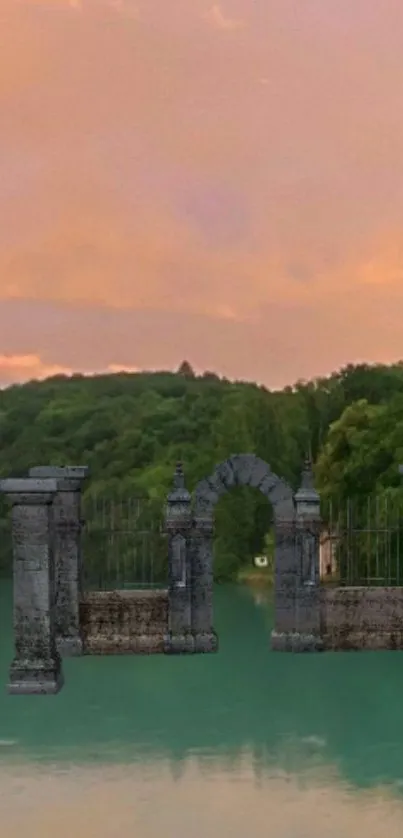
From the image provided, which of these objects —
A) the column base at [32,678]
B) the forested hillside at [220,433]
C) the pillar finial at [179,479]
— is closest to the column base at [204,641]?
the pillar finial at [179,479]

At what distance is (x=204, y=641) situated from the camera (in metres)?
26.9

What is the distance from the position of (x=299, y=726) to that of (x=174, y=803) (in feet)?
15.3

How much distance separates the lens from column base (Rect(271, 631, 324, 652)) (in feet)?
88.2

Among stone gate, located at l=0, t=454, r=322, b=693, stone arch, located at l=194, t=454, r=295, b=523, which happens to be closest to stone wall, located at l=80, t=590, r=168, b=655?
stone gate, located at l=0, t=454, r=322, b=693

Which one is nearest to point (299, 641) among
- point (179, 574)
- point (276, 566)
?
point (276, 566)

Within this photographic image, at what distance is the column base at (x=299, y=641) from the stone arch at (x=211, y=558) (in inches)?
5.6

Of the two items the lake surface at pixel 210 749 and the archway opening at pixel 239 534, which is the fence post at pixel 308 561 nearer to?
the lake surface at pixel 210 749

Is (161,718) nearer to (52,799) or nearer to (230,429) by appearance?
(52,799)

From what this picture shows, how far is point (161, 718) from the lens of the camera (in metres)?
21.5

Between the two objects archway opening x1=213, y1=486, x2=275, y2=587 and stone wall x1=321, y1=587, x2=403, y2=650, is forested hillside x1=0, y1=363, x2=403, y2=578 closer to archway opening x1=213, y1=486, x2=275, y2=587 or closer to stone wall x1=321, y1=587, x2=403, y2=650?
archway opening x1=213, y1=486, x2=275, y2=587

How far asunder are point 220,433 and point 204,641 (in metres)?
31.5

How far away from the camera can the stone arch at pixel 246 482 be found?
26875 millimetres

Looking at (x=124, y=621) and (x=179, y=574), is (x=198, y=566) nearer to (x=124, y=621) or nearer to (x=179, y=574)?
(x=179, y=574)

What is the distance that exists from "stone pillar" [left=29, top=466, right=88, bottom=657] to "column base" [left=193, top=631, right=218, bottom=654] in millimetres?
2315
